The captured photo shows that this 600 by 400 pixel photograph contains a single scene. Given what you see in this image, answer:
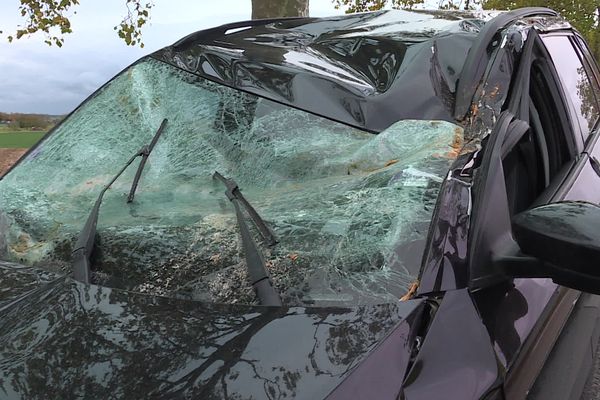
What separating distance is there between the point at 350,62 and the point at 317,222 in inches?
30.4

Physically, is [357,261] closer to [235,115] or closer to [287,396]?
[287,396]

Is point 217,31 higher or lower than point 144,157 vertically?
higher

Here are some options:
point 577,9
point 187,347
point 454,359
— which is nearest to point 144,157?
point 187,347

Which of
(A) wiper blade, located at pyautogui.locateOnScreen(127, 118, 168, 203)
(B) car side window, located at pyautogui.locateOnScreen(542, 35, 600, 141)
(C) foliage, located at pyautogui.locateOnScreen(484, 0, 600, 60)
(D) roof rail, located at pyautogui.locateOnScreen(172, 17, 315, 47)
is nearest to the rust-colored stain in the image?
(B) car side window, located at pyautogui.locateOnScreen(542, 35, 600, 141)

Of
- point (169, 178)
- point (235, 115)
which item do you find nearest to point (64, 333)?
point (169, 178)

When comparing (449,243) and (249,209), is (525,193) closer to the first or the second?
(449,243)

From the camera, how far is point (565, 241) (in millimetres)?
1062

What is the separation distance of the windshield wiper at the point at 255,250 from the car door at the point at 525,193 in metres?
0.45

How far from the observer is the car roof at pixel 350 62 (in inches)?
69.0

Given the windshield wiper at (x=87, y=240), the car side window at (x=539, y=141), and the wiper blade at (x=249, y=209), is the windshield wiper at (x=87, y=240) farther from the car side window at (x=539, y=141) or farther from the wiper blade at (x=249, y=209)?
the car side window at (x=539, y=141)

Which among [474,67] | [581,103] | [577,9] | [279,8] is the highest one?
[577,9]

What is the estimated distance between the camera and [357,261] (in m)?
1.32

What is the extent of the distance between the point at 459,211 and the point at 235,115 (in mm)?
972

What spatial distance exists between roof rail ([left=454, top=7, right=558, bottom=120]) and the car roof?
0.02 metres
